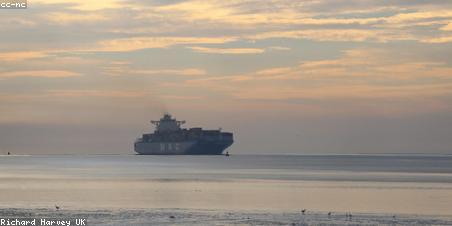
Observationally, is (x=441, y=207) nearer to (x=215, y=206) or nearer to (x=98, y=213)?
(x=215, y=206)

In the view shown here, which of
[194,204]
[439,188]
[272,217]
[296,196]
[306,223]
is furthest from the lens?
[439,188]

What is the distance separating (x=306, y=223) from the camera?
46.0 metres

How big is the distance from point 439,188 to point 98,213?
4472 centimetres

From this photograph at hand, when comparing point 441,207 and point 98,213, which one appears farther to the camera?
point 441,207

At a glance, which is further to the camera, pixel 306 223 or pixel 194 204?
pixel 194 204

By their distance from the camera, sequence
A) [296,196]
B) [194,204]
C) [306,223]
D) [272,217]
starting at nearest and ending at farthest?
[306,223] < [272,217] < [194,204] < [296,196]

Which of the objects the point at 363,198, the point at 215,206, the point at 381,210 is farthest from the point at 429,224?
the point at 363,198

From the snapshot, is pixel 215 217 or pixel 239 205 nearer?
pixel 215 217

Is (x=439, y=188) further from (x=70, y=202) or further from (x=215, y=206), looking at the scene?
(x=70, y=202)

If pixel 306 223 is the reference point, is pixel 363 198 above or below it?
above

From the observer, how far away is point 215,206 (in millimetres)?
59031

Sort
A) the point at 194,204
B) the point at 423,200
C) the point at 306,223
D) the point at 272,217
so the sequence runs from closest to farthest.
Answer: the point at 306,223
the point at 272,217
the point at 194,204
the point at 423,200

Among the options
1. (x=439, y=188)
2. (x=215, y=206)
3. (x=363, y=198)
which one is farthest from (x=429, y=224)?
(x=439, y=188)

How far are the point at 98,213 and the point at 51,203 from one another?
436 inches
